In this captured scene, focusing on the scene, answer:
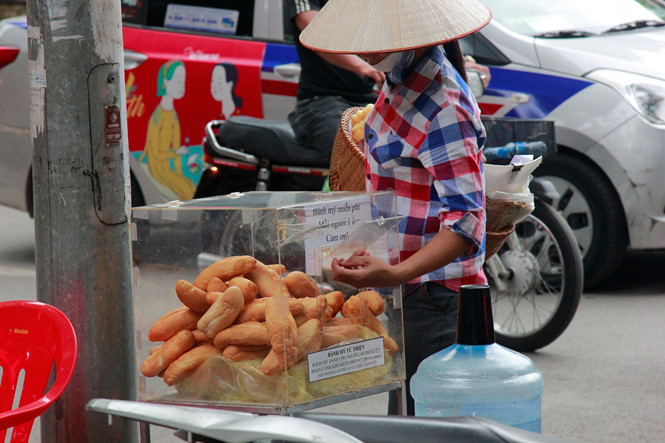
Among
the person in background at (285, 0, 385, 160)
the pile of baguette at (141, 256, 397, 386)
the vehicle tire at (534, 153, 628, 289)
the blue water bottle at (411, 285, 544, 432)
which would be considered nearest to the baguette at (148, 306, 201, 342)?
the pile of baguette at (141, 256, 397, 386)

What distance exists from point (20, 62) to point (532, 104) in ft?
11.5

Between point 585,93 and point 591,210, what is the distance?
700 millimetres

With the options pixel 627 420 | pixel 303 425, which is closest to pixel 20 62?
pixel 627 420

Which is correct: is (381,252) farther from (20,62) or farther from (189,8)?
(20,62)

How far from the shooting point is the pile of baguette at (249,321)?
2.17 meters

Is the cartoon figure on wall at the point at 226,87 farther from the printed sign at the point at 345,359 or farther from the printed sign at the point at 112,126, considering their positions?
the printed sign at the point at 345,359

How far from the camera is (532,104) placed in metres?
5.86

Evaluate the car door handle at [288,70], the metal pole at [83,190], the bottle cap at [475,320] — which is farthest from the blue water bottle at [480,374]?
the car door handle at [288,70]

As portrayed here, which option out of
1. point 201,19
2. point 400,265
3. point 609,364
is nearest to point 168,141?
point 201,19

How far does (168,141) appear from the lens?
6.63 meters

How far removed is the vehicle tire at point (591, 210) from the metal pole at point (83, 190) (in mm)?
3643

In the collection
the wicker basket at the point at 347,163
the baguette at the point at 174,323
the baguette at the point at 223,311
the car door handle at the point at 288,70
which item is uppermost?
the wicker basket at the point at 347,163

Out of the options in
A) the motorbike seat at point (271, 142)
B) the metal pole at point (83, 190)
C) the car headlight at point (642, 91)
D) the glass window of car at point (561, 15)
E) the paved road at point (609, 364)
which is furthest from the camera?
the glass window of car at point (561, 15)

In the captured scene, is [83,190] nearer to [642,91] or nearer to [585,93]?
[585,93]
